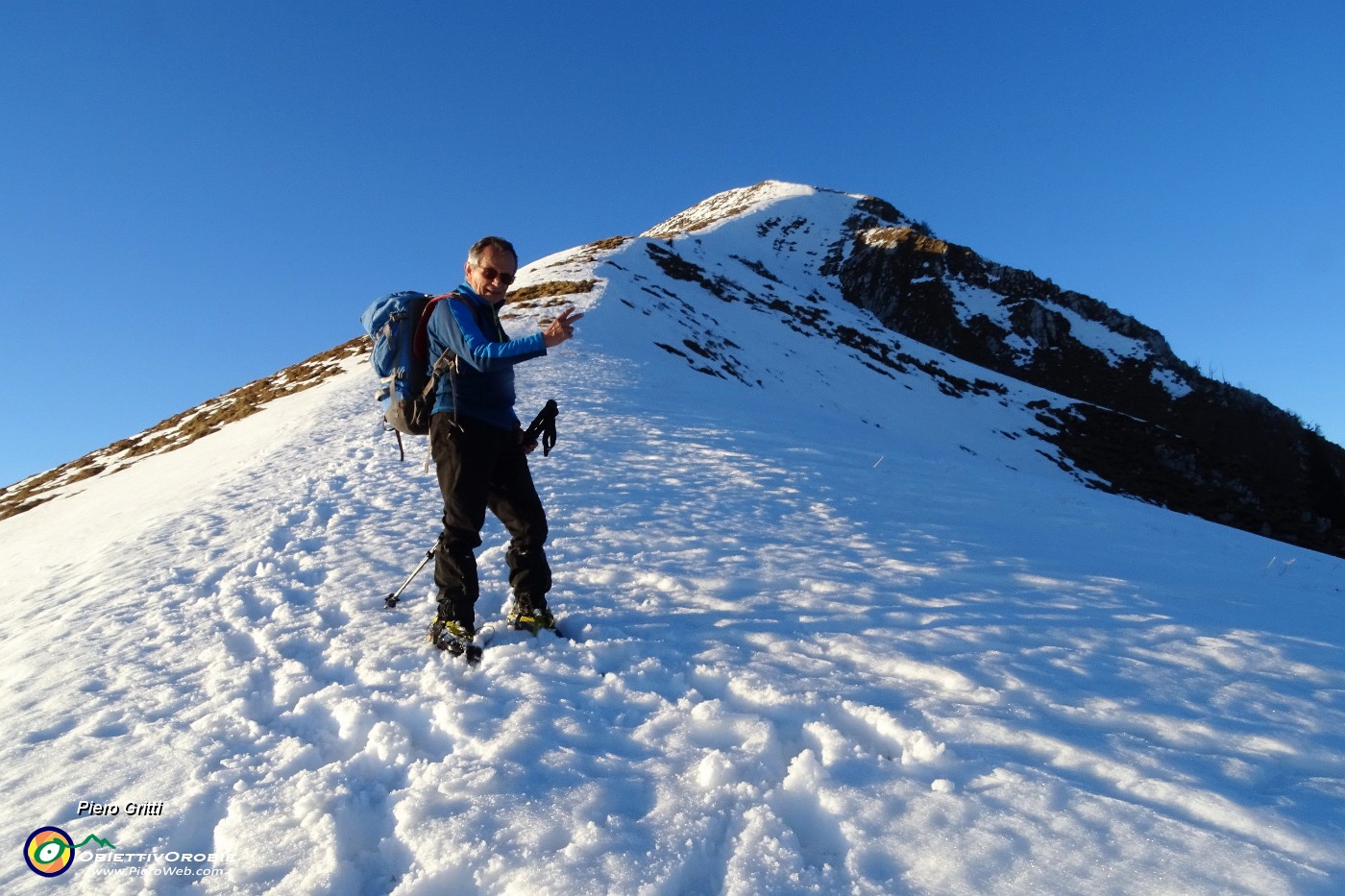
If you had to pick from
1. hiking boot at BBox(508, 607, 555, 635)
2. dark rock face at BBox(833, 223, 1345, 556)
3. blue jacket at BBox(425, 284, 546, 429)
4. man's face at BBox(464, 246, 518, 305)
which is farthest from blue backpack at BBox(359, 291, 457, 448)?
dark rock face at BBox(833, 223, 1345, 556)

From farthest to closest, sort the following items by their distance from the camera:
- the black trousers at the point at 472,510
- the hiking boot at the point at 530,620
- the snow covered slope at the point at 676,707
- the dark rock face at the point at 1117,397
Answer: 1. the dark rock face at the point at 1117,397
2. the hiking boot at the point at 530,620
3. the black trousers at the point at 472,510
4. the snow covered slope at the point at 676,707

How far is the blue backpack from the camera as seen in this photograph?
4.49m

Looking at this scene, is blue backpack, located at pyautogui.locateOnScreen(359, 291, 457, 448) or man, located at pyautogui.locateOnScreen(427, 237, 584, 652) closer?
man, located at pyautogui.locateOnScreen(427, 237, 584, 652)

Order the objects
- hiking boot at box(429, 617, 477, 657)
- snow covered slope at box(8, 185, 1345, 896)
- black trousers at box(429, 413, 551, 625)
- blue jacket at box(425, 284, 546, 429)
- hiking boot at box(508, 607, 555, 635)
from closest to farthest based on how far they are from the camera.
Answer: snow covered slope at box(8, 185, 1345, 896), blue jacket at box(425, 284, 546, 429), hiking boot at box(429, 617, 477, 657), black trousers at box(429, 413, 551, 625), hiking boot at box(508, 607, 555, 635)

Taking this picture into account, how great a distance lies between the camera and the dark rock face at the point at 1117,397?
35.2 meters

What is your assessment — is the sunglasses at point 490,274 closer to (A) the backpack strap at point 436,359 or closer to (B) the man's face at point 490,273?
(B) the man's face at point 490,273

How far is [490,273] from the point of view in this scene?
A: 171 inches

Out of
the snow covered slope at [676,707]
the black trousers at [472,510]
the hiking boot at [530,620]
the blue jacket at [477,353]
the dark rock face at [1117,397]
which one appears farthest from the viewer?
the dark rock face at [1117,397]

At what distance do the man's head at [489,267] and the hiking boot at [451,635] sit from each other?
2.04 meters

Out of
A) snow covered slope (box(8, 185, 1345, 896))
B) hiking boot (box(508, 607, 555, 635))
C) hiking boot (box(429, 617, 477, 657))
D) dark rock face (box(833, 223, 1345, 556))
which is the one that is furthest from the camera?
dark rock face (box(833, 223, 1345, 556))

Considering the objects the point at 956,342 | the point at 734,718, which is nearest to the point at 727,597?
the point at 734,718

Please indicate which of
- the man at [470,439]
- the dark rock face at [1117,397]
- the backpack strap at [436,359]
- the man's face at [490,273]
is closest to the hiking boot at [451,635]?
the man at [470,439]

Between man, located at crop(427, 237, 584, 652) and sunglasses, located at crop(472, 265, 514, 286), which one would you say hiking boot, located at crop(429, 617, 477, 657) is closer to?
man, located at crop(427, 237, 584, 652)

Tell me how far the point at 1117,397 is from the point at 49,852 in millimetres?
65934
